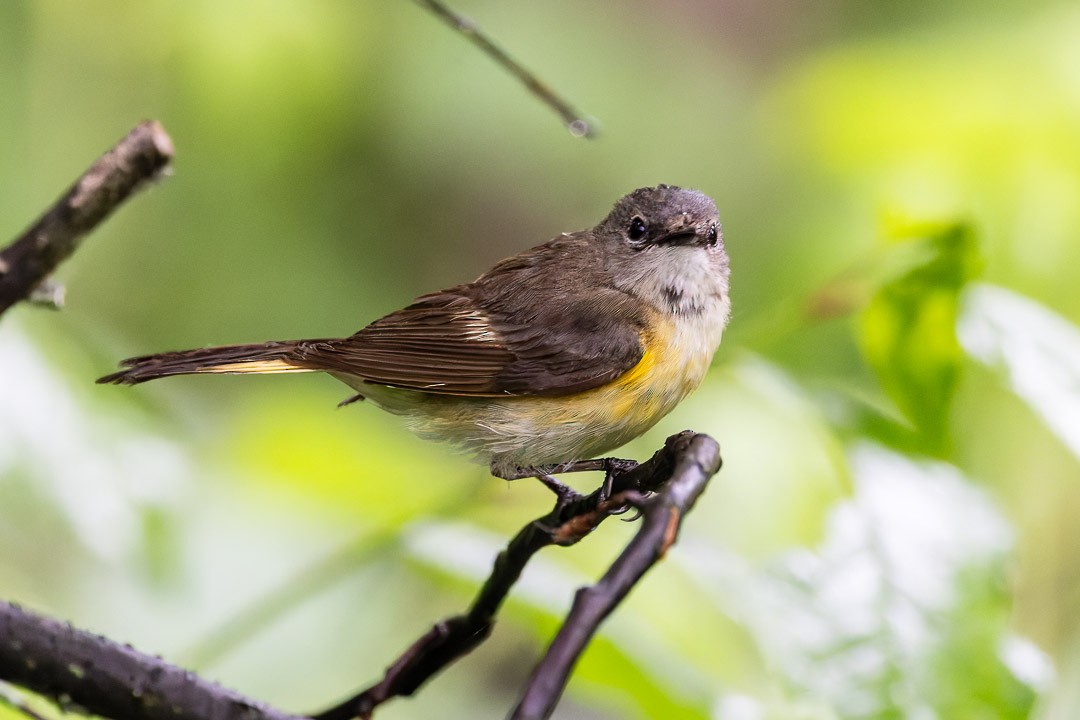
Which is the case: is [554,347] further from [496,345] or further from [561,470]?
[561,470]

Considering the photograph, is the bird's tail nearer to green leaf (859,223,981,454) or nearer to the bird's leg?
the bird's leg

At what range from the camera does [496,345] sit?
9.27ft

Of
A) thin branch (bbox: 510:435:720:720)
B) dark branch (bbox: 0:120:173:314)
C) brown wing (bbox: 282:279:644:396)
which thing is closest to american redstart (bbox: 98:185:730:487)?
brown wing (bbox: 282:279:644:396)

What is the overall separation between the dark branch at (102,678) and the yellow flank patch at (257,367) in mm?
820

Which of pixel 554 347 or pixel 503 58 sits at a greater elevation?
pixel 503 58

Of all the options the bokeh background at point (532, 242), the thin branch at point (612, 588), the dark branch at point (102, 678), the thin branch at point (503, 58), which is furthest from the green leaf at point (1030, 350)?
the dark branch at point (102, 678)

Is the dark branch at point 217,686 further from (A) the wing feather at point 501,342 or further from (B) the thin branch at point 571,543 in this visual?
(A) the wing feather at point 501,342

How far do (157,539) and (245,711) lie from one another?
101 centimetres

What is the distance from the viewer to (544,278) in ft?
9.90

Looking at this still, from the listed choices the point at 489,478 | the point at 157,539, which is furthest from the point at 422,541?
the point at 157,539

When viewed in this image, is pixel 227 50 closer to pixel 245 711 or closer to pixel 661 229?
pixel 661 229

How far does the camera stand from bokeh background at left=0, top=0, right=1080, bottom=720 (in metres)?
2.12

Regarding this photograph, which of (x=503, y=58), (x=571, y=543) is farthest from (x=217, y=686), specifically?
(x=503, y=58)

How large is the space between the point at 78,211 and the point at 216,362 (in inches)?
29.6
